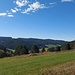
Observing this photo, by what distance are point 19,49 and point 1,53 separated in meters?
26.5

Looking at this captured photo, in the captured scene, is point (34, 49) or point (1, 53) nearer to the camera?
point (1, 53)

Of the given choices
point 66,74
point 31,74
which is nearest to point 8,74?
point 31,74

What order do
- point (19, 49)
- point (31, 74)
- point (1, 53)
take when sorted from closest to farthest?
point (31, 74)
point (1, 53)
point (19, 49)

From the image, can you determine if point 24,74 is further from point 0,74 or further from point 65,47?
point 65,47

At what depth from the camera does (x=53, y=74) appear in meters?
18.0

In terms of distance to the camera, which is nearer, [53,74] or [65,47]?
[53,74]

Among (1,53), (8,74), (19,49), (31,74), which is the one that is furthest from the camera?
(19,49)

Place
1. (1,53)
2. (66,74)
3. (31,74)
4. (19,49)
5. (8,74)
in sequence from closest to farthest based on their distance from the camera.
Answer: (66,74), (31,74), (8,74), (1,53), (19,49)

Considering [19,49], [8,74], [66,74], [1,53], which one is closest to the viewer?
[66,74]

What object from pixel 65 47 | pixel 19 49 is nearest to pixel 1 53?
pixel 19 49

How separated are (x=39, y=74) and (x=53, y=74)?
1392 millimetres

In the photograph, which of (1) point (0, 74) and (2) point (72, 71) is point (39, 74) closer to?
(2) point (72, 71)

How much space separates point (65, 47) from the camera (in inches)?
4281

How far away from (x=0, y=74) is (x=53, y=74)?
6.03 meters
